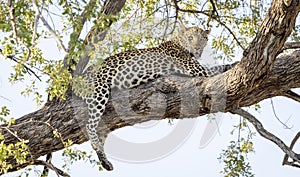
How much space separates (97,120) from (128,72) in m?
0.62

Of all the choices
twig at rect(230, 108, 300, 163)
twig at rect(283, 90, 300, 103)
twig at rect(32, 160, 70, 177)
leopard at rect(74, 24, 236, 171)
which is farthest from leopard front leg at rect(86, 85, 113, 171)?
twig at rect(283, 90, 300, 103)

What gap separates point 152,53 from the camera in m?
6.41

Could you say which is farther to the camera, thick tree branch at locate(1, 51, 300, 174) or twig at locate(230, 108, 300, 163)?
twig at locate(230, 108, 300, 163)

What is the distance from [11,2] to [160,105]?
197cm

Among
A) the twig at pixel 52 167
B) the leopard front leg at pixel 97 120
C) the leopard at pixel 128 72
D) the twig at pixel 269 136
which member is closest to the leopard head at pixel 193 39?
the leopard at pixel 128 72

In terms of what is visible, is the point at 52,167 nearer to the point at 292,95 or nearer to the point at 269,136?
the point at 269,136

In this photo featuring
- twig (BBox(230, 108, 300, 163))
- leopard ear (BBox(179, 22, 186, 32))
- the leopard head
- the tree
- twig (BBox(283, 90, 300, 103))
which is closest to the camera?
the tree

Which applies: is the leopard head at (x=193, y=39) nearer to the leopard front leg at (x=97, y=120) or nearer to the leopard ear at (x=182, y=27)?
the leopard ear at (x=182, y=27)

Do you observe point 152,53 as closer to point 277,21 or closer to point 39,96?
point 39,96

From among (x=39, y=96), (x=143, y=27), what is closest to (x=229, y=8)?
(x=143, y=27)

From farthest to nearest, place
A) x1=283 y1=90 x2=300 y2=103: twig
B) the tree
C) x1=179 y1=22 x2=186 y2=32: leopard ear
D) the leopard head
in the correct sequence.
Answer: x1=179 y1=22 x2=186 y2=32: leopard ear
the leopard head
x1=283 y1=90 x2=300 y2=103: twig
the tree

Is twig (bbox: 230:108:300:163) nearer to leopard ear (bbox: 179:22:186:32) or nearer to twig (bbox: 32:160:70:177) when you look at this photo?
leopard ear (bbox: 179:22:186:32)

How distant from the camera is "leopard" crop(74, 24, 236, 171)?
567 cm

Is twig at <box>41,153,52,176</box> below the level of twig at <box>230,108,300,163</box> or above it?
below
